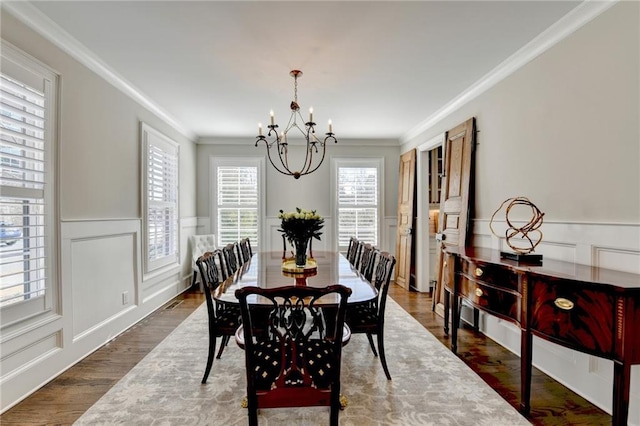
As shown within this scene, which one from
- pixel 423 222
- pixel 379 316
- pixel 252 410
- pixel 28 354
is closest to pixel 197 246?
pixel 28 354

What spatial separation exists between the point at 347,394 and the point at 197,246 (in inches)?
153

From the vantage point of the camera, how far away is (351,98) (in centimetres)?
381

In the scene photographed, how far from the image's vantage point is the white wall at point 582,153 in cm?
192

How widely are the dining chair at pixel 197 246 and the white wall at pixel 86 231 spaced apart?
1.31m

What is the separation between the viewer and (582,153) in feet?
7.30

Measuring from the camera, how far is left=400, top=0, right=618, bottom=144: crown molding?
211cm

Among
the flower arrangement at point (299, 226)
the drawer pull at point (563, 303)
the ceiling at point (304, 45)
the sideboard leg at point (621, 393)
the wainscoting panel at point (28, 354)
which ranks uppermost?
the ceiling at point (304, 45)

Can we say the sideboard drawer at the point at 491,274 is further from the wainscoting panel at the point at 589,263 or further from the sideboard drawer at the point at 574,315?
the wainscoting panel at the point at 589,263

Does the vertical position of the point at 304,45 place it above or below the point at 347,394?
above

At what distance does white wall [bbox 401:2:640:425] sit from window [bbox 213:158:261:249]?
13.2 ft

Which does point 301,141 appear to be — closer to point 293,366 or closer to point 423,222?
point 423,222

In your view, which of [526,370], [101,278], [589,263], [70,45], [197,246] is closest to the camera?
[526,370]

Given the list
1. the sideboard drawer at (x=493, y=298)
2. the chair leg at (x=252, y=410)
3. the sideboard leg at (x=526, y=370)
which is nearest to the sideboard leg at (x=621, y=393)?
the sideboard leg at (x=526, y=370)

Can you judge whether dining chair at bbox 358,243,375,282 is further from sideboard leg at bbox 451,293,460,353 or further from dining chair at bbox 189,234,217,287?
dining chair at bbox 189,234,217,287
